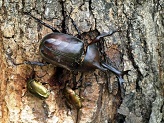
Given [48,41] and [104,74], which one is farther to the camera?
[104,74]

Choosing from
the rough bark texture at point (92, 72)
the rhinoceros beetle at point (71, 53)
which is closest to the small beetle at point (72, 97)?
the rough bark texture at point (92, 72)

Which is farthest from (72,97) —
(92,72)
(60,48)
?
(60,48)

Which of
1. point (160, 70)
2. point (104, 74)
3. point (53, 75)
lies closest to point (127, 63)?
point (104, 74)

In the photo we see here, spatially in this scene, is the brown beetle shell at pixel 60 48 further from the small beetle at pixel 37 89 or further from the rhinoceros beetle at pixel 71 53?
the small beetle at pixel 37 89

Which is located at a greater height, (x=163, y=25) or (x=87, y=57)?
(x=163, y=25)

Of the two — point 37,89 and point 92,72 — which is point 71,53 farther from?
point 37,89

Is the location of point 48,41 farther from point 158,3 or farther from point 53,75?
point 158,3
